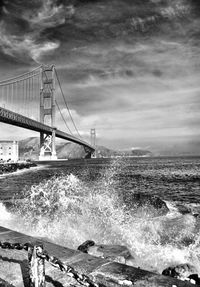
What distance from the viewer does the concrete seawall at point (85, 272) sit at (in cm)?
325

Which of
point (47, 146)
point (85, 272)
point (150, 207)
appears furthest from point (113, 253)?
point (47, 146)

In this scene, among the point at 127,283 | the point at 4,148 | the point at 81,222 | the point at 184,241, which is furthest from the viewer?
the point at 4,148

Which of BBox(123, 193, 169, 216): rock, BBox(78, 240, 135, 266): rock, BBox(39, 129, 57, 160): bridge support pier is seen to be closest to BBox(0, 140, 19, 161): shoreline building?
BBox(39, 129, 57, 160): bridge support pier

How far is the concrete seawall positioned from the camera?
128 inches

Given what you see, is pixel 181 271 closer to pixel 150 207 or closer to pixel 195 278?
pixel 195 278

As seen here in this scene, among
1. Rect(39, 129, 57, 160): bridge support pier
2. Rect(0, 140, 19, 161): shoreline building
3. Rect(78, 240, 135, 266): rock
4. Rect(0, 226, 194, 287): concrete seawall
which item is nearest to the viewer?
Rect(0, 226, 194, 287): concrete seawall

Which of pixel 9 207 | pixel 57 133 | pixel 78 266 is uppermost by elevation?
pixel 57 133

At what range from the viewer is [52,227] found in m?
8.81

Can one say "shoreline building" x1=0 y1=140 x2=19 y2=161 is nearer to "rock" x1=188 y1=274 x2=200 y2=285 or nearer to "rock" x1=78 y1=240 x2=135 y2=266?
"rock" x1=78 y1=240 x2=135 y2=266

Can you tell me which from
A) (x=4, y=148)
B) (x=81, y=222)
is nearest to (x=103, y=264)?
(x=81, y=222)

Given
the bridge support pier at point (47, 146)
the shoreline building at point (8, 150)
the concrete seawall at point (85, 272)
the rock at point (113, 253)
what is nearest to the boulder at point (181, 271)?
the rock at point (113, 253)

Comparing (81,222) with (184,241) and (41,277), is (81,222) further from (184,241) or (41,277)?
(41,277)

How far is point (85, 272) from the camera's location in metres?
3.59

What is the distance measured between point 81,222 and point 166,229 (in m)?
2.83
